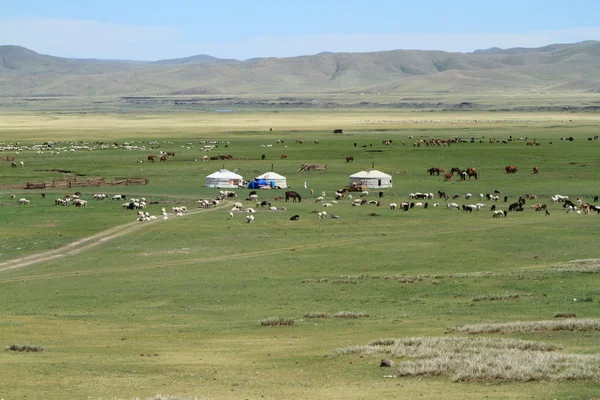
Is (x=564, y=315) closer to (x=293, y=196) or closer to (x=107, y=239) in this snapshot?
(x=107, y=239)

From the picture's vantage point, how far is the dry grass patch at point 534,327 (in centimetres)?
2478

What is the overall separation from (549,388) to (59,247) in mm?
34777

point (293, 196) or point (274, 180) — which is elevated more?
point (274, 180)

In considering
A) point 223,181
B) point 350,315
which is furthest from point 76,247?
point 223,181

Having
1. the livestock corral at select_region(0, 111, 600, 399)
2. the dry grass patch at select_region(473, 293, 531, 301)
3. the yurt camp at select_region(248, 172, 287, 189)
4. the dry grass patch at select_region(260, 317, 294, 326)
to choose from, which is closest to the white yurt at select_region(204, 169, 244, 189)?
the yurt camp at select_region(248, 172, 287, 189)

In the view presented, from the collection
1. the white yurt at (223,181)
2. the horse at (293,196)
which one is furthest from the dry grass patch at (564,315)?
the white yurt at (223,181)

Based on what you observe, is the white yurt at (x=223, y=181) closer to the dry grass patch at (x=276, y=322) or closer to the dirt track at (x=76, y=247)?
the dirt track at (x=76, y=247)

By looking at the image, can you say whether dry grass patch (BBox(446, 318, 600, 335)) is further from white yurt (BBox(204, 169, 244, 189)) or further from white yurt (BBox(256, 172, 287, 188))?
white yurt (BBox(204, 169, 244, 189))

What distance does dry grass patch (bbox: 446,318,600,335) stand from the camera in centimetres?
2478

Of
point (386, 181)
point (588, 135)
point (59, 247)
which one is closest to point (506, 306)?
point (59, 247)

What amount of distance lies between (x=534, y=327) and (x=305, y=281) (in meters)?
14.2

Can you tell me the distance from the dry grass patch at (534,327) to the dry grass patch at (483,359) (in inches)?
70.1

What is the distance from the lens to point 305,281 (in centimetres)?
3819

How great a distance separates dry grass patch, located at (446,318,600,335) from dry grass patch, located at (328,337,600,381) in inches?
70.1
